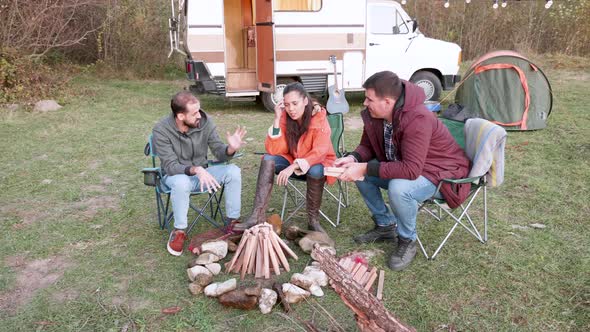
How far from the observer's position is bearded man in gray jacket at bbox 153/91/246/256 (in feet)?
10.5

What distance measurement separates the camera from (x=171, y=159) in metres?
3.26

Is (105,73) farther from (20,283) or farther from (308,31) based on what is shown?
(20,283)

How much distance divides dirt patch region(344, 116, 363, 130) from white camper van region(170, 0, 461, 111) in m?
0.66

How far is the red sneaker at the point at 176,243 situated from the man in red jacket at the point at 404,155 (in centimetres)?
116

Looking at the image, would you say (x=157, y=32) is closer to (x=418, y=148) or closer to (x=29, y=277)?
(x=29, y=277)

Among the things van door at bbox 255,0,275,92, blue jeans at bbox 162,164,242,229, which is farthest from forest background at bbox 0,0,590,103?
blue jeans at bbox 162,164,242,229

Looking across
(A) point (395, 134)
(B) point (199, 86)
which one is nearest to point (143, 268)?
(A) point (395, 134)

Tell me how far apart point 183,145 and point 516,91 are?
484 cm

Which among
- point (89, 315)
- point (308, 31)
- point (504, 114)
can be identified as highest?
point (308, 31)

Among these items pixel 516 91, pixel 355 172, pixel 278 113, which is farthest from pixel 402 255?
pixel 516 91

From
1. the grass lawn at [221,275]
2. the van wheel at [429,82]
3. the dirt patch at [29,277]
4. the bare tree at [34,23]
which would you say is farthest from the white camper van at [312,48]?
the dirt patch at [29,277]

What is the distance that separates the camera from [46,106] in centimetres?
809

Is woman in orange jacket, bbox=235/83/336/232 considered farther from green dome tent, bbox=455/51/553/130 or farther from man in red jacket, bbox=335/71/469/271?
green dome tent, bbox=455/51/553/130

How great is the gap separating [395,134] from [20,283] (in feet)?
8.09
